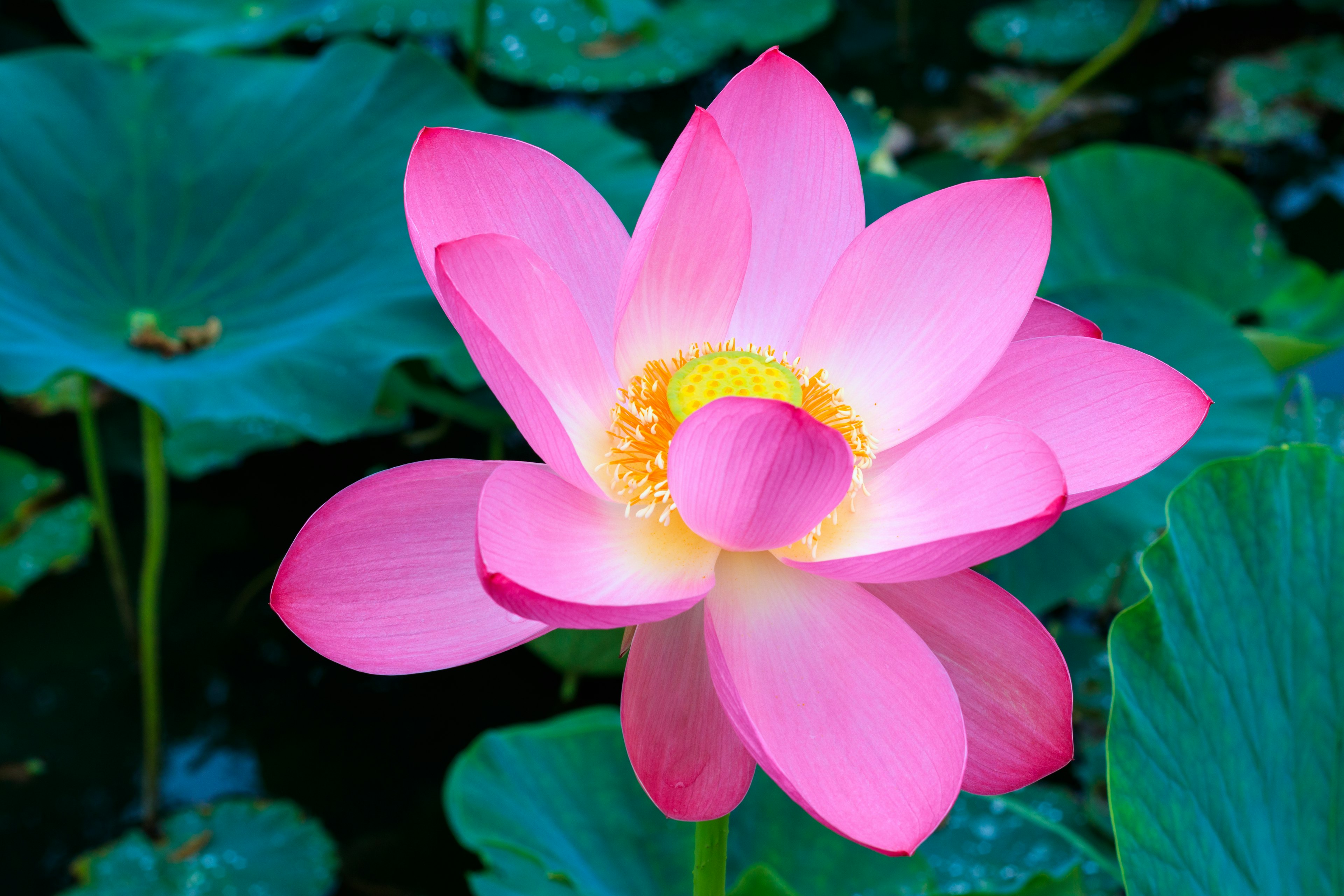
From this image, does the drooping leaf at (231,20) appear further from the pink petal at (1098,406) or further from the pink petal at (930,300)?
the pink petal at (1098,406)

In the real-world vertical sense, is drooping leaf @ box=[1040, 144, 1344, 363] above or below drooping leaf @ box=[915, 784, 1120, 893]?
above

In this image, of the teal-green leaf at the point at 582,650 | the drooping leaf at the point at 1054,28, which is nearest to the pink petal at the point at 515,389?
the teal-green leaf at the point at 582,650

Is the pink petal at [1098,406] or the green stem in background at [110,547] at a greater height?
the pink petal at [1098,406]

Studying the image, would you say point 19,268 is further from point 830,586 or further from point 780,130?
point 830,586

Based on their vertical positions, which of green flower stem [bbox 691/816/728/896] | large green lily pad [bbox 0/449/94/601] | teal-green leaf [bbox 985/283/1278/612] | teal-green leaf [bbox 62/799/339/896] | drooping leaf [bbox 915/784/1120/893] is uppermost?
green flower stem [bbox 691/816/728/896]

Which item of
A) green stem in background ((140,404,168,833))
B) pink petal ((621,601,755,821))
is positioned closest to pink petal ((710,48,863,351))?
pink petal ((621,601,755,821))

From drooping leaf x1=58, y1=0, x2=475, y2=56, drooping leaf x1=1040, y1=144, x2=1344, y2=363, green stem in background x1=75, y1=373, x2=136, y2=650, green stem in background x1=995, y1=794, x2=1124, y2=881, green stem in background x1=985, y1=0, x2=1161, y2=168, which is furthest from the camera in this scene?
green stem in background x1=985, y1=0, x2=1161, y2=168

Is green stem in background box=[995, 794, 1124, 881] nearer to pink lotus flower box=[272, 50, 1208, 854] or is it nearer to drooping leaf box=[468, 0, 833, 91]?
pink lotus flower box=[272, 50, 1208, 854]
